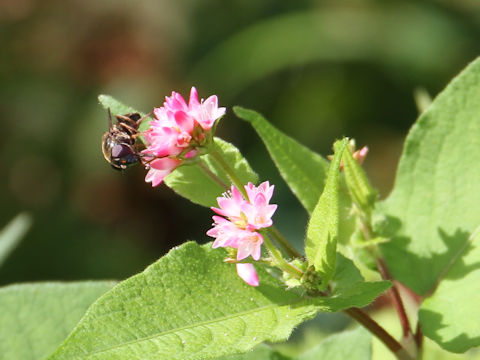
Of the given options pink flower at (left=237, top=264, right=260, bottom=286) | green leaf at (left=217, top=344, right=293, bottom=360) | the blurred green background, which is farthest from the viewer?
the blurred green background

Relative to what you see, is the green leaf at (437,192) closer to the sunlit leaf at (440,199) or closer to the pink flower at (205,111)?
the sunlit leaf at (440,199)

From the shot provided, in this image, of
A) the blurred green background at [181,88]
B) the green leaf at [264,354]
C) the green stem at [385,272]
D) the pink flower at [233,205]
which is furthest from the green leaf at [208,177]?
the blurred green background at [181,88]

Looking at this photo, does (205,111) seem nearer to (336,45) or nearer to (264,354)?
(264,354)

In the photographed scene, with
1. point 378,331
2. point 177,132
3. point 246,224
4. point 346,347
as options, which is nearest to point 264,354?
point 346,347

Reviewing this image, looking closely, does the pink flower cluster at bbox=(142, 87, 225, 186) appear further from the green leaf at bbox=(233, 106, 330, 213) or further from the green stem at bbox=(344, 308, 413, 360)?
the green stem at bbox=(344, 308, 413, 360)

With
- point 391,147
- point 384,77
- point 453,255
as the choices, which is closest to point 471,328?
point 453,255

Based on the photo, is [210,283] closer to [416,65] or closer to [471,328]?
[471,328]

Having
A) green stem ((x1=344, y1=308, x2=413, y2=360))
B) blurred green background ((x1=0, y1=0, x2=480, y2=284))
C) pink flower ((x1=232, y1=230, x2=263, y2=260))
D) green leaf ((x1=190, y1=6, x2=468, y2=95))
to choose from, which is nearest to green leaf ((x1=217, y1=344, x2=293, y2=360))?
green stem ((x1=344, y1=308, x2=413, y2=360))
